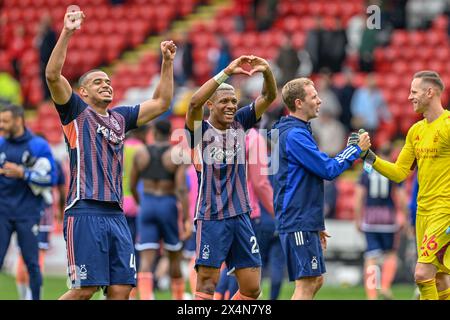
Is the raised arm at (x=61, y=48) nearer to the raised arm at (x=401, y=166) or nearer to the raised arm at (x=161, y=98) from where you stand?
the raised arm at (x=161, y=98)

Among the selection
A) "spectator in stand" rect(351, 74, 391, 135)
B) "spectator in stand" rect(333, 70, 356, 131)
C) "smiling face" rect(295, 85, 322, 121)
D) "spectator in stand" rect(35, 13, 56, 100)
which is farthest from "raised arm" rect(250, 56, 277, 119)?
"spectator in stand" rect(35, 13, 56, 100)

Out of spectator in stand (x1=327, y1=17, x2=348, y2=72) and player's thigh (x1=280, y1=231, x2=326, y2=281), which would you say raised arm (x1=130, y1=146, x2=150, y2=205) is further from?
spectator in stand (x1=327, y1=17, x2=348, y2=72)

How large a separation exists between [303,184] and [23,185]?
4.36 m

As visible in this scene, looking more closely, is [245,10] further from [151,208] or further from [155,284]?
[151,208]

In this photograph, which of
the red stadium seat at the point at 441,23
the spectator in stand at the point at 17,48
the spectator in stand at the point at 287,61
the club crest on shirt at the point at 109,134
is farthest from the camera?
the spectator in stand at the point at 17,48

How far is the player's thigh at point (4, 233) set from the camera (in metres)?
12.8

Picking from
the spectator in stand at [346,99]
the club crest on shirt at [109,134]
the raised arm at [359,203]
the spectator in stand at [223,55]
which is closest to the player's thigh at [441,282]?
the club crest on shirt at [109,134]

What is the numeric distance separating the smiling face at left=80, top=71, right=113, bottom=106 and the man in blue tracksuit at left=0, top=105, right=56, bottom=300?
3.28 m

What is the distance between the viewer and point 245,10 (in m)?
28.1

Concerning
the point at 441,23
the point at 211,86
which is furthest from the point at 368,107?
the point at 211,86

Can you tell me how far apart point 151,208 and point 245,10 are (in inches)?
573

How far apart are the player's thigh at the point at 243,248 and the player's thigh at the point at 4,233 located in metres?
3.64
